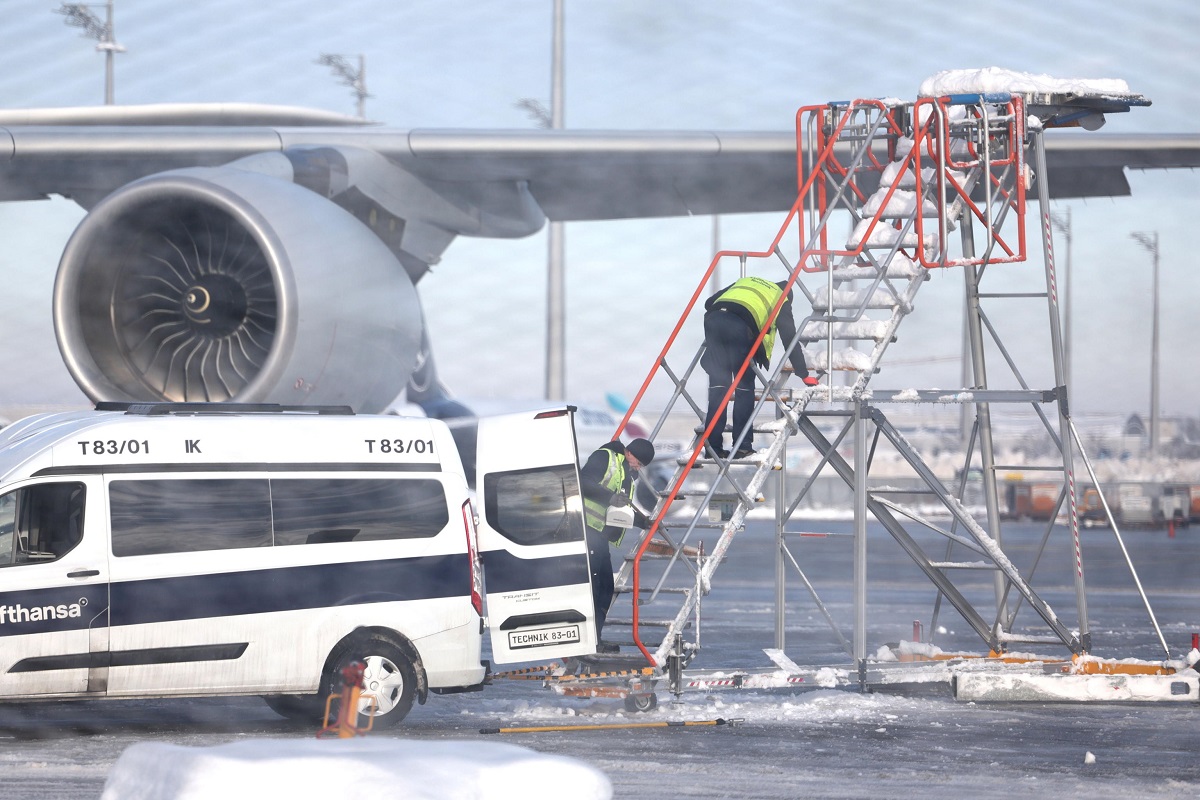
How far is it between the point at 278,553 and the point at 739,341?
373 centimetres

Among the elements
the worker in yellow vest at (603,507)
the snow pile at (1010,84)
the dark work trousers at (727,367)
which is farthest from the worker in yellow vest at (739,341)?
the snow pile at (1010,84)

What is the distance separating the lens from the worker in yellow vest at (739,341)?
10.7m

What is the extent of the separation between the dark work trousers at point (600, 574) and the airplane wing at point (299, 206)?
8.29 ft

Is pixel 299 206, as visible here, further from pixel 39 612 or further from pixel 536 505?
pixel 39 612

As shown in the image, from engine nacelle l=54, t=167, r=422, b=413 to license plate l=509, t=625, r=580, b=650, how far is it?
290cm

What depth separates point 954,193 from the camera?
11938 millimetres

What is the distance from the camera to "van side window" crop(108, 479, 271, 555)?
29.6ft

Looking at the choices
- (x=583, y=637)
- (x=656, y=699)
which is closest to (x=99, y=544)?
(x=583, y=637)

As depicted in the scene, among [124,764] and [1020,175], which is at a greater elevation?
[1020,175]

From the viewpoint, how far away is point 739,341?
10.7 metres

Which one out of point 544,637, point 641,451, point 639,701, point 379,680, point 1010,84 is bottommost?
point 639,701

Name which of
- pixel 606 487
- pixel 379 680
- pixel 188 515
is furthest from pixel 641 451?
pixel 188 515

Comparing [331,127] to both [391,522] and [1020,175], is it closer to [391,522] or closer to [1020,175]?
[391,522]

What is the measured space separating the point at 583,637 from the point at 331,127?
5.92 meters
